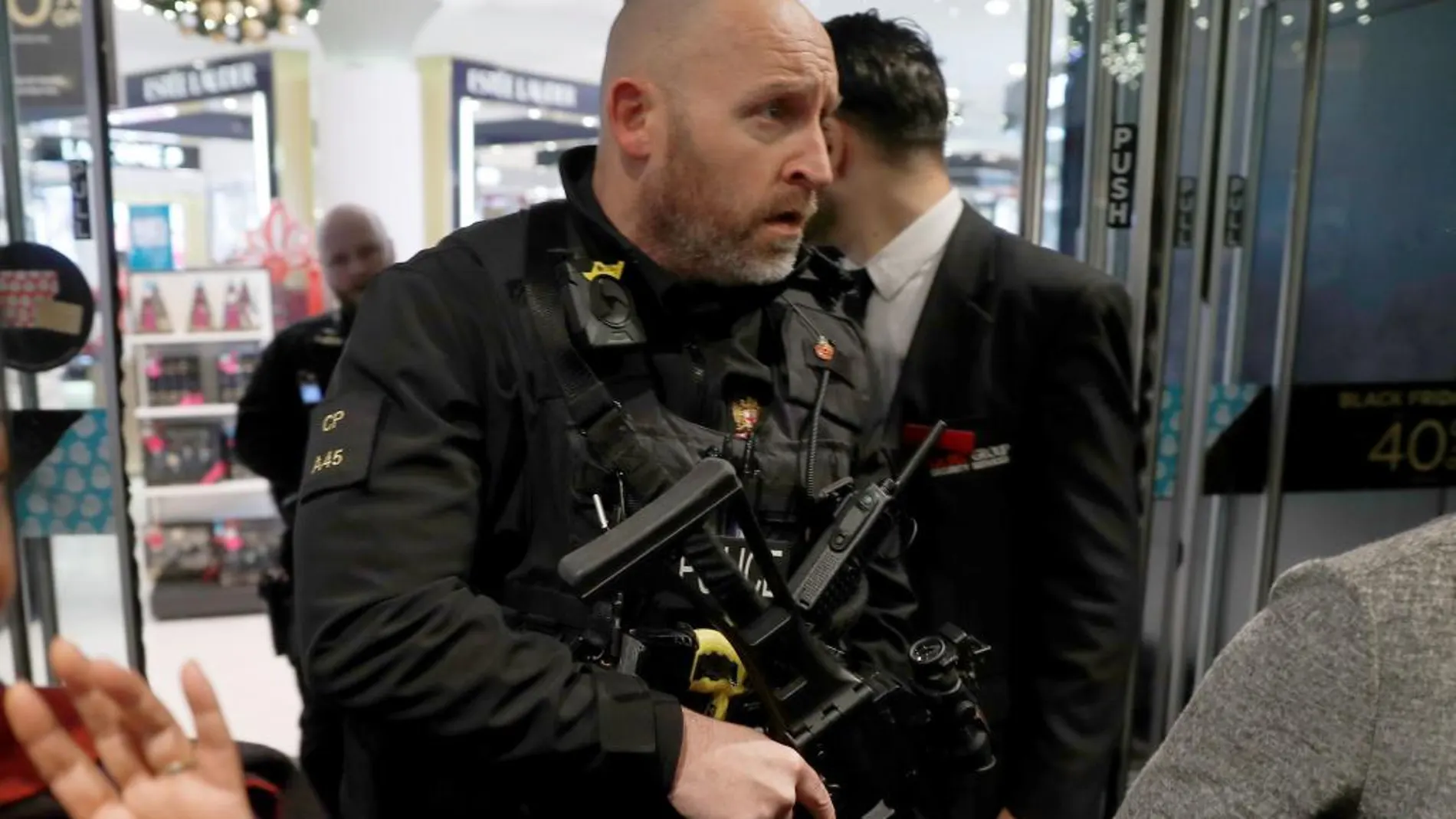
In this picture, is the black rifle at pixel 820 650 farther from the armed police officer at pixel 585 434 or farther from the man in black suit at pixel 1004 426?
the man in black suit at pixel 1004 426

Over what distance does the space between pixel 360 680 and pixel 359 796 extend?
21cm

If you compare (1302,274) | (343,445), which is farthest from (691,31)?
(1302,274)

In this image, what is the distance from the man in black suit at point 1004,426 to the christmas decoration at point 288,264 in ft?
13.6

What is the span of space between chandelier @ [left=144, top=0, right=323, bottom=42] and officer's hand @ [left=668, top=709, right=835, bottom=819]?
3.19 metres

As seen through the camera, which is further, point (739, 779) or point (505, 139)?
point (505, 139)

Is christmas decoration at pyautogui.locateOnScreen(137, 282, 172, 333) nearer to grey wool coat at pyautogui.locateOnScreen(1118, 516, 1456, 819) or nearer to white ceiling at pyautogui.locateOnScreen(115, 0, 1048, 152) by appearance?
white ceiling at pyautogui.locateOnScreen(115, 0, 1048, 152)

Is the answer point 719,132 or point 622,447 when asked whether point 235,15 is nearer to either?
point 719,132

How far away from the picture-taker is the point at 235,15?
374 cm

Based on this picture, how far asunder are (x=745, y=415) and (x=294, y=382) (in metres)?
1.97

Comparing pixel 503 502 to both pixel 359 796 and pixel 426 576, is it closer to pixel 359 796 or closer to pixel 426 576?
pixel 426 576

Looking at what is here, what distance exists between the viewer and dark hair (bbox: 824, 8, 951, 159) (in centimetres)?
144

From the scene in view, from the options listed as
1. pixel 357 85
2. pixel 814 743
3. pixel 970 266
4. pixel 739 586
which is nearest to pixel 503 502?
pixel 739 586

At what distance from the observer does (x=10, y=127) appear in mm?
1973

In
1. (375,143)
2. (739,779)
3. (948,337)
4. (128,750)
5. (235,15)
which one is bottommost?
(739,779)
